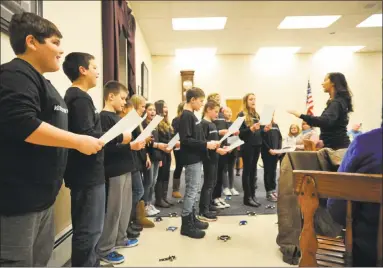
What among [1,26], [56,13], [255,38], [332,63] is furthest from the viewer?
[332,63]

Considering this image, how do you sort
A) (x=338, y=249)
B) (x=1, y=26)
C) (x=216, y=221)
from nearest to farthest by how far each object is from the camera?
(x=338, y=249) < (x=1, y=26) < (x=216, y=221)

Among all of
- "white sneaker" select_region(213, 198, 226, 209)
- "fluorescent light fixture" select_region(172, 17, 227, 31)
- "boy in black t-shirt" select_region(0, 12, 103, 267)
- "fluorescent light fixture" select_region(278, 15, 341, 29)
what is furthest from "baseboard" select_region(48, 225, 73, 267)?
"fluorescent light fixture" select_region(278, 15, 341, 29)

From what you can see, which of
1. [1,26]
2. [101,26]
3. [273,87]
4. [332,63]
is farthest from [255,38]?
[1,26]

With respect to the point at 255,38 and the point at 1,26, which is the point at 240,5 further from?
the point at 1,26

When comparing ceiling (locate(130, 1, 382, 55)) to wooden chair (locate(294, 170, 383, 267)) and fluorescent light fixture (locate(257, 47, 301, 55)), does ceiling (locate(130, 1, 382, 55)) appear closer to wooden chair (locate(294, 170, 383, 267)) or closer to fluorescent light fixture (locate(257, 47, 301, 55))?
fluorescent light fixture (locate(257, 47, 301, 55))

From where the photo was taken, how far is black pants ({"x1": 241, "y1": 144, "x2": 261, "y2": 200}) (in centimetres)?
324

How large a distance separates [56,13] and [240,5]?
320cm

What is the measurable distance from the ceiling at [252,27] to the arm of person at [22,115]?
12.9ft

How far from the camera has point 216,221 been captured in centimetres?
279

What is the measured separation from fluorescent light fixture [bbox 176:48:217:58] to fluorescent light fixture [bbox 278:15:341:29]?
6.30 feet

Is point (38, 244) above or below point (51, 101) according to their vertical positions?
below

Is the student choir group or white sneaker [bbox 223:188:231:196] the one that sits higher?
the student choir group

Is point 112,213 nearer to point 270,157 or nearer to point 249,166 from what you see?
point 249,166

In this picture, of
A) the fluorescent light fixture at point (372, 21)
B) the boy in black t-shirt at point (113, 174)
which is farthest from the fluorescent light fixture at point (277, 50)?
the boy in black t-shirt at point (113, 174)
